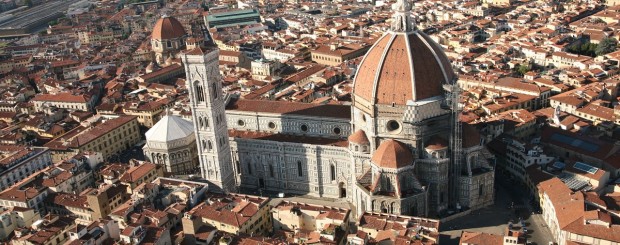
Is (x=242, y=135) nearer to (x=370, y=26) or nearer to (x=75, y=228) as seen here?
(x=75, y=228)

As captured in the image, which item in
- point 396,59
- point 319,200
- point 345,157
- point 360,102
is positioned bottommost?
point 319,200

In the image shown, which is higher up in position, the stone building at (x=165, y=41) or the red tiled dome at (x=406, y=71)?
the red tiled dome at (x=406, y=71)

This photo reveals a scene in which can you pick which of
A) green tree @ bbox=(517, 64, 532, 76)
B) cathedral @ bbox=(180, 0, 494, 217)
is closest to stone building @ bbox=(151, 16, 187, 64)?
cathedral @ bbox=(180, 0, 494, 217)

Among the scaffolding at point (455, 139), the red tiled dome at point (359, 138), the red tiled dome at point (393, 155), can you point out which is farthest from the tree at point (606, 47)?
the red tiled dome at point (359, 138)

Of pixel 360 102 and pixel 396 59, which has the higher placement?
pixel 396 59

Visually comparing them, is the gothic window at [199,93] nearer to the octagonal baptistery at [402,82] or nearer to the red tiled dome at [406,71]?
the octagonal baptistery at [402,82]

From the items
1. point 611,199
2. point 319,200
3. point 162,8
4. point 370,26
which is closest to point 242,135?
point 319,200
